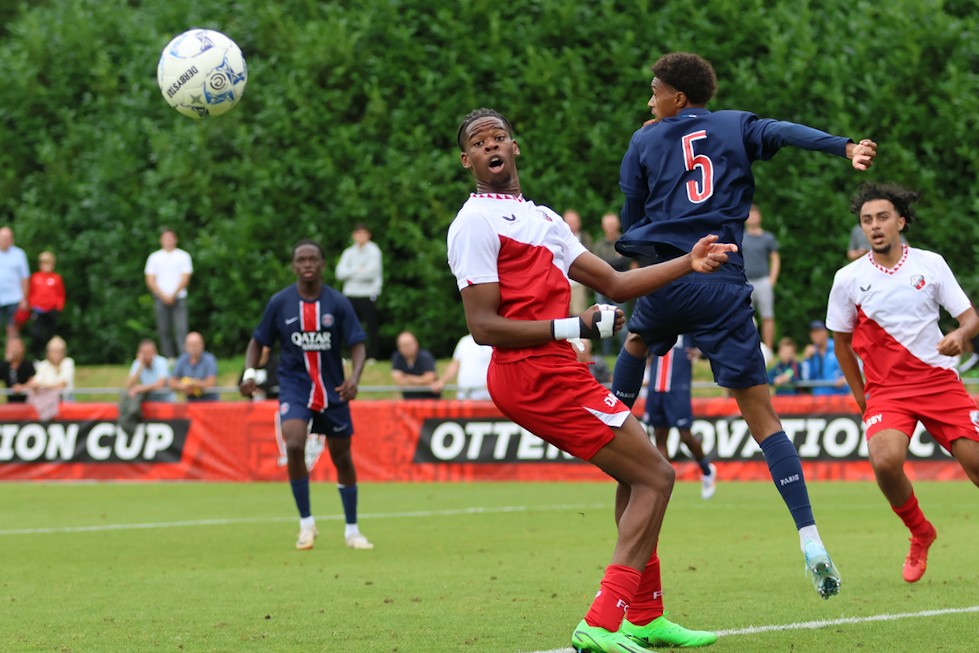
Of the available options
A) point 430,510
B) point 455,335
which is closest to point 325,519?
point 430,510

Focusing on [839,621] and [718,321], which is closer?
[718,321]

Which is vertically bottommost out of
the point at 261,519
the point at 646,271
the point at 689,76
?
the point at 261,519

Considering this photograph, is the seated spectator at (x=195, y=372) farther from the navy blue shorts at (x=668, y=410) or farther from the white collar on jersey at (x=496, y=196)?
the white collar on jersey at (x=496, y=196)

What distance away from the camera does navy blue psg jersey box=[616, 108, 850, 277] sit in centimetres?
742

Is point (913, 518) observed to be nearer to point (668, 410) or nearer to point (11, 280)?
point (668, 410)

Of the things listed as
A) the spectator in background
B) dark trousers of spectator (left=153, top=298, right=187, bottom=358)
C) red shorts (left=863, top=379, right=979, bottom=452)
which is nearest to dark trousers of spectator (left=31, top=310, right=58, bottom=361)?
dark trousers of spectator (left=153, top=298, right=187, bottom=358)

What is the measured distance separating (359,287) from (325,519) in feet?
26.3

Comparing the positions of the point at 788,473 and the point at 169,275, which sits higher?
the point at 788,473

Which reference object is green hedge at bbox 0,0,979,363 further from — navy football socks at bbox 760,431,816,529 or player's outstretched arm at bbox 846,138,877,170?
player's outstretched arm at bbox 846,138,877,170

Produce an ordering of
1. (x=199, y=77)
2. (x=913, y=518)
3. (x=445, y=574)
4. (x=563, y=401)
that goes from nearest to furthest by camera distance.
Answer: (x=563, y=401), (x=913, y=518), (x=445, y=574), (x=199, y=77)

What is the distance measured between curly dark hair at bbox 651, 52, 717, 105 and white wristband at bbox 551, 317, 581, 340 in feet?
6.20

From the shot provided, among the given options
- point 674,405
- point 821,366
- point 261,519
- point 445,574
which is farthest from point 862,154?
point 821,366

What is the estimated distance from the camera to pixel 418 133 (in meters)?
23.3

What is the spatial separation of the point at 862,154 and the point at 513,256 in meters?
1.67
